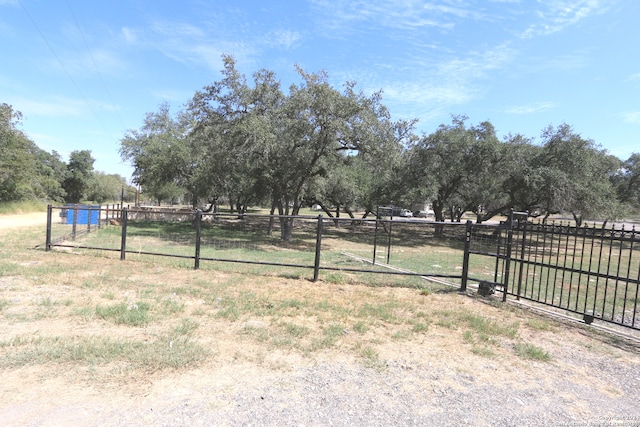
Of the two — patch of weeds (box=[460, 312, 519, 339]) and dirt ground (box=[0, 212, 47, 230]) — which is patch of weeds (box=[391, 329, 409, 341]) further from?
dirt ground (box=[0, 212, 47, 230])

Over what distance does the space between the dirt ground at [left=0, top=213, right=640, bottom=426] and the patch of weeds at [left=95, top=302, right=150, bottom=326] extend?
0.61 ft

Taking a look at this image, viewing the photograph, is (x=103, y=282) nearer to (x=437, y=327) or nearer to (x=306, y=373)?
(x=306, y=373)

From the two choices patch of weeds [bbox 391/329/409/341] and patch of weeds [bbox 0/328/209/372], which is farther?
patch of weeds [bbox 391/329/409/341]

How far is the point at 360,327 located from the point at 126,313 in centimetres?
310

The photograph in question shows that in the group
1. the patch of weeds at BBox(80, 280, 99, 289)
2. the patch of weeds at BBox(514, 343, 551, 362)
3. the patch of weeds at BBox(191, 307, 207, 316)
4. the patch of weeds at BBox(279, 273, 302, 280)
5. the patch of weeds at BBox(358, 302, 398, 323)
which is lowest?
the patch of weeds at BBox(80, 280, 99, 289)

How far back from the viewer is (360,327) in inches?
186

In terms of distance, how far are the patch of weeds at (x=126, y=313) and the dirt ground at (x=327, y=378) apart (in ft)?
0.61

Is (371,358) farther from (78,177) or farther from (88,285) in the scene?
(78,177)

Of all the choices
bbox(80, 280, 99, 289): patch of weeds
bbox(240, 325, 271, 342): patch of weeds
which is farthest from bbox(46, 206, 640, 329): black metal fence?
bbox(240, 325, 271, 342): patch of weeds

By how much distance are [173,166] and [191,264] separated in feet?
64.3

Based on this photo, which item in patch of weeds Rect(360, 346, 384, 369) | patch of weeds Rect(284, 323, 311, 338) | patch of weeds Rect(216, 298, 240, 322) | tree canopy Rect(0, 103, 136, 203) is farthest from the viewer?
tree canopy Rect(0, 103, 136, 203)

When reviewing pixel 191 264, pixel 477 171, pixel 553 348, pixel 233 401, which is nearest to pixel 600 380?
pixel 553 348

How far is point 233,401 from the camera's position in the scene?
115 inches

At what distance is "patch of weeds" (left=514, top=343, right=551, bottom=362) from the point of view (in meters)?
4.10
